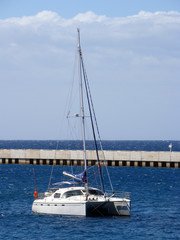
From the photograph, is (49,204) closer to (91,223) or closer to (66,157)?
(91,223)

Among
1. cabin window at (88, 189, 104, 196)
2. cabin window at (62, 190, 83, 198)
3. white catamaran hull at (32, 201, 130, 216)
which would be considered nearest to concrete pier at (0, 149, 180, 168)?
cabin window at (88, 189, 104, 196)

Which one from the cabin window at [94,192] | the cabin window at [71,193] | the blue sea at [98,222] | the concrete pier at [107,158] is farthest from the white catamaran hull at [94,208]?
the concrete pier at [107,158]

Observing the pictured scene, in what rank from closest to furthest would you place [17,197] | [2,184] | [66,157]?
[17,197]
[2,184]
[66,157]

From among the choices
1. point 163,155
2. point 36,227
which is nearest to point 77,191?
point 36,227

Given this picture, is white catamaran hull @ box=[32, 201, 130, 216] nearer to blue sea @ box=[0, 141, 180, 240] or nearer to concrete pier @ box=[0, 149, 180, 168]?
blue sea @ box=[0, 141, 180, 240]

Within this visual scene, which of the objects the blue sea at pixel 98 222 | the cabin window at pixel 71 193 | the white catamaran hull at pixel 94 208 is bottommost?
the blue sea at pixel 98 222

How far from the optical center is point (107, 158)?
78.9 metres

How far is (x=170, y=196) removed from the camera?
4647 centimetres

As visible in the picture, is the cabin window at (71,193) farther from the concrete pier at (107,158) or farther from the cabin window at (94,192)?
the concrete pier at (107,158)

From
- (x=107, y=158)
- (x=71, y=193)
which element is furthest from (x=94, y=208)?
(x=107, y=158)

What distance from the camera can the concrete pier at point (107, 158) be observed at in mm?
A: 76312

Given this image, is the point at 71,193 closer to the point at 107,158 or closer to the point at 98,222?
the point at 98,222

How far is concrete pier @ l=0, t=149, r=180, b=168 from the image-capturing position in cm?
7631

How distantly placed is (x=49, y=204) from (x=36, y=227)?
12.1 ft
